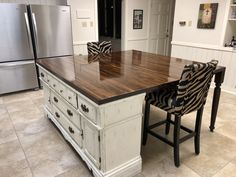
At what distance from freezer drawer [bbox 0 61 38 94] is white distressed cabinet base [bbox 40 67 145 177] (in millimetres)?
2150

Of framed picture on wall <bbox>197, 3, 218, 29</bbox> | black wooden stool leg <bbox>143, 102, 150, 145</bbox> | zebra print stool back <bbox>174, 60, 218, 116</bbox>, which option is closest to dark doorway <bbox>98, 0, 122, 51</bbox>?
framed picture on wall <bbox>197, 3, 218, 29</bbox>

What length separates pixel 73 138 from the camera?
6.96 feet

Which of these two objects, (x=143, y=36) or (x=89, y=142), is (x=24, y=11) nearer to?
(x=89, y=142)

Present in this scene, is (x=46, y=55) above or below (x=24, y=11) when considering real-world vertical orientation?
below

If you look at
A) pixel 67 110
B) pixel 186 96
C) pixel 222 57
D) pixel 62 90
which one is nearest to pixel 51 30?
pixel 62 90

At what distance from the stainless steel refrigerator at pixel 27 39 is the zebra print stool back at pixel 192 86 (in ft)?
9.64

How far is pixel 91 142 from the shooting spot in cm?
173

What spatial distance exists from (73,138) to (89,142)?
42 centimetres

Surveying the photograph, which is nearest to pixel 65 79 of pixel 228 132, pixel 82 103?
pixel 82 103

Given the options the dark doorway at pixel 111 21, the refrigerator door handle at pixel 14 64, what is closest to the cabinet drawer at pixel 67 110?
the refrigerator door handle at pixel 14 64

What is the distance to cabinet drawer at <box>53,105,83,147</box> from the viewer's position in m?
1.96

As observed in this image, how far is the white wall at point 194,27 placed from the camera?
12.7 feet

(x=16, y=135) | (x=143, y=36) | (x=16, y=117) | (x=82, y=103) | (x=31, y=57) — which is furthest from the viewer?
(x=143, y=36)

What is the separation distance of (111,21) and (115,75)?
4891 mm
